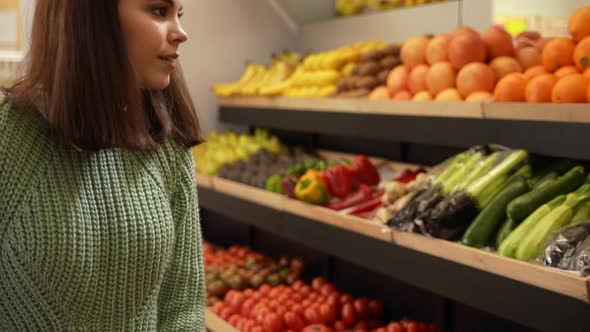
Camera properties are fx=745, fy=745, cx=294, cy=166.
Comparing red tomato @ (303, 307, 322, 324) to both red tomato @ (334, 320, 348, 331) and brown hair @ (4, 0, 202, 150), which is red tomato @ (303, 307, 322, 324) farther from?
brown hair @ (4, 0, 202, 150)

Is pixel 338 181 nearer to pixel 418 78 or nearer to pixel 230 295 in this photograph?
pixel 418 78

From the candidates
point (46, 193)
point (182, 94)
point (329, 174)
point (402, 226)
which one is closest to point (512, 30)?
point (329, 174)

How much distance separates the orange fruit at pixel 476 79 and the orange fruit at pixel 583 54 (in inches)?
17.8

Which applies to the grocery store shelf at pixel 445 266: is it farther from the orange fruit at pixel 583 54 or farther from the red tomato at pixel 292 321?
the orange fruit at pixel 583 54

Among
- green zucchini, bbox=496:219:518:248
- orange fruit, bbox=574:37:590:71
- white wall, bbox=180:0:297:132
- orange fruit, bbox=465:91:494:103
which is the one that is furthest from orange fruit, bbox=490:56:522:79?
white wall, bbox=180:0:297:132

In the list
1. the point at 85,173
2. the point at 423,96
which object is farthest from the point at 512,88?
the point at 85,173

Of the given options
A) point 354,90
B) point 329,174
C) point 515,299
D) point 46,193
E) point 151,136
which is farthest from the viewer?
point 354,90

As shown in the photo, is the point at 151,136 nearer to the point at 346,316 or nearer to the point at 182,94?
the point at 182,94

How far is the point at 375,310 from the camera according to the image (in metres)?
3.52

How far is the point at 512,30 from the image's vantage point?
418 centimetres

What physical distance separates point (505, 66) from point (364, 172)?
0.93 m

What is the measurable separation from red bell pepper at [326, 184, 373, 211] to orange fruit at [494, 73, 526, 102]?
0.88 meters

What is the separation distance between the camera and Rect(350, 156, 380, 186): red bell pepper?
3809mm

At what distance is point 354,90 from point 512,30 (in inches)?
38.1
